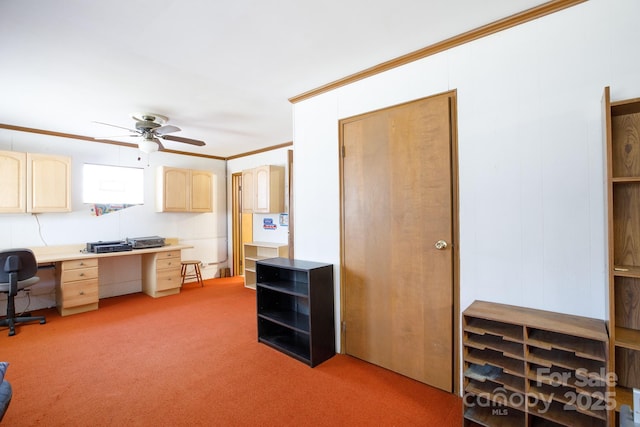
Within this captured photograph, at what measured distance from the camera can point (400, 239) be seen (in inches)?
94.4

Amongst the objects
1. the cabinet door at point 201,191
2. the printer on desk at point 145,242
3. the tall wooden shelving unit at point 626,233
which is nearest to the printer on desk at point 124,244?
the printer on desk at point 145,242

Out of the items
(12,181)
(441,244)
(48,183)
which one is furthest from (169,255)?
(441,244)

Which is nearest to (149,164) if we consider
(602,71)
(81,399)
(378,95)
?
(81,399)

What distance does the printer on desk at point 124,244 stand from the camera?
4.31m

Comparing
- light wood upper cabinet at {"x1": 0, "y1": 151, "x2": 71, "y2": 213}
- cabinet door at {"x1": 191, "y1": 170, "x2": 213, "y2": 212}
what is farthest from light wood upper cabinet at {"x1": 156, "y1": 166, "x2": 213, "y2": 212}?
light wood upper cabinet at {"x1": 0, "y1": 151, "x2": 71, "y2": 213}

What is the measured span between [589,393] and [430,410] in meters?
0.90

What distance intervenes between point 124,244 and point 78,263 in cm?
64

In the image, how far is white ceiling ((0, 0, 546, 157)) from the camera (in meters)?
1.80

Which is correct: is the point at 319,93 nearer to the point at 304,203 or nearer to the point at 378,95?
the point at 378,95

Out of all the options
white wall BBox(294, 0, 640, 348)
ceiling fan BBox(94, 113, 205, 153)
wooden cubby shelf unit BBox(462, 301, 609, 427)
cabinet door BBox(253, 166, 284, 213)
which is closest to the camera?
wooden cubby shelf unit BBox(462, 301, 609, 427)

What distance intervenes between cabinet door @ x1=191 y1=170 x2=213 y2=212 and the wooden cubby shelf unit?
16.7ft

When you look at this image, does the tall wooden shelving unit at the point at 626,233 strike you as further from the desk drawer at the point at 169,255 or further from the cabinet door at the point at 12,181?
the cabinet door at the point at 12,181

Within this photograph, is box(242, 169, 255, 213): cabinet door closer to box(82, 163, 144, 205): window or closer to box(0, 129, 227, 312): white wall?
box(0, 129, 227, 312): white wall

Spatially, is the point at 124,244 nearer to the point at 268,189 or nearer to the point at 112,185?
the point at 112,185
